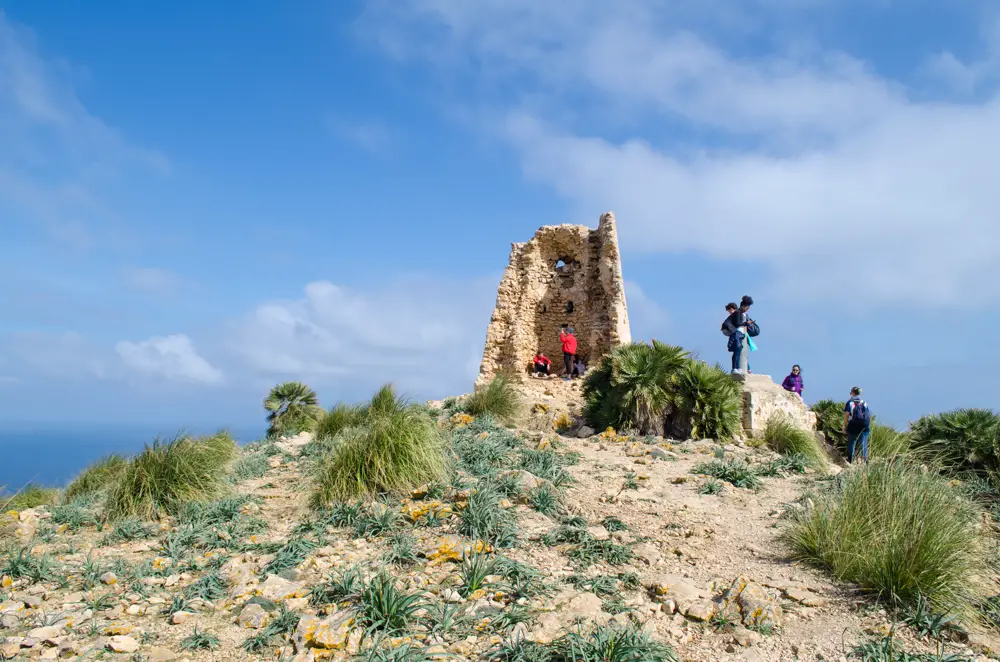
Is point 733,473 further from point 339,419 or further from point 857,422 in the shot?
point 339,419

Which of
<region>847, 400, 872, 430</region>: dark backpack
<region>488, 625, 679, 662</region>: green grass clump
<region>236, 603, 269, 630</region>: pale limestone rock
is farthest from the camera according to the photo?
<region>847, 400, 872, 430</region>: dark backpack

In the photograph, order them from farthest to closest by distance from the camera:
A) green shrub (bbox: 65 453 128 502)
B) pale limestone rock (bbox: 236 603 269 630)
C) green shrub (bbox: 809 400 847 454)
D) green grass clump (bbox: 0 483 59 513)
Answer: green shrub (bbox: 809 400 847 454) → green shrub (bbox: 65 453 128 502) → green grass clump (bbox: 0 483 59 513) → pale limestone rock (bbox: 236 603 269 630)

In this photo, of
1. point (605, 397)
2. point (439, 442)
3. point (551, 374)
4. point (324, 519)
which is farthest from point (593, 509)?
point (551, 374)

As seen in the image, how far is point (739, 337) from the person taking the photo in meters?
12.3

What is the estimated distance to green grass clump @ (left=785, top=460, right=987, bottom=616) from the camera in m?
4.71

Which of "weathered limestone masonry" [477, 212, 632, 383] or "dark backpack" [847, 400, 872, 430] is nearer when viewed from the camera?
"dark backpack" [847, 400, 872, 430]

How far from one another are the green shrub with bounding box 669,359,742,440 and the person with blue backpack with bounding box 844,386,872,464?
1.81 meters

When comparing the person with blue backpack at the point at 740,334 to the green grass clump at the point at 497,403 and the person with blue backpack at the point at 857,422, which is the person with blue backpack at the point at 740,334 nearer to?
the person with blue backpack at the point at 857,422

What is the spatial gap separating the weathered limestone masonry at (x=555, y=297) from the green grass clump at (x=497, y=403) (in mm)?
5153

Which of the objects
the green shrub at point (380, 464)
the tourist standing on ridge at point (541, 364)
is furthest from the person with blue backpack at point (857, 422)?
the tourist standing on ridge at point (541, 364)

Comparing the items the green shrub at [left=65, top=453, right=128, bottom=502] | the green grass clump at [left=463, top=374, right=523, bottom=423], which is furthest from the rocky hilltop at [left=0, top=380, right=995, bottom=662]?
the green grass clump at [left=463, top=374, right=523, bottom=423]

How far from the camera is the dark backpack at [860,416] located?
34.8 feet

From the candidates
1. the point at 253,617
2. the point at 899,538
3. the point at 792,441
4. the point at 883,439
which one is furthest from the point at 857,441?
the point at 253,617

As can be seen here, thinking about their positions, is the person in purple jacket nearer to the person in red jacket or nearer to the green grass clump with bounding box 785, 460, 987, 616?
the person in red jacket
